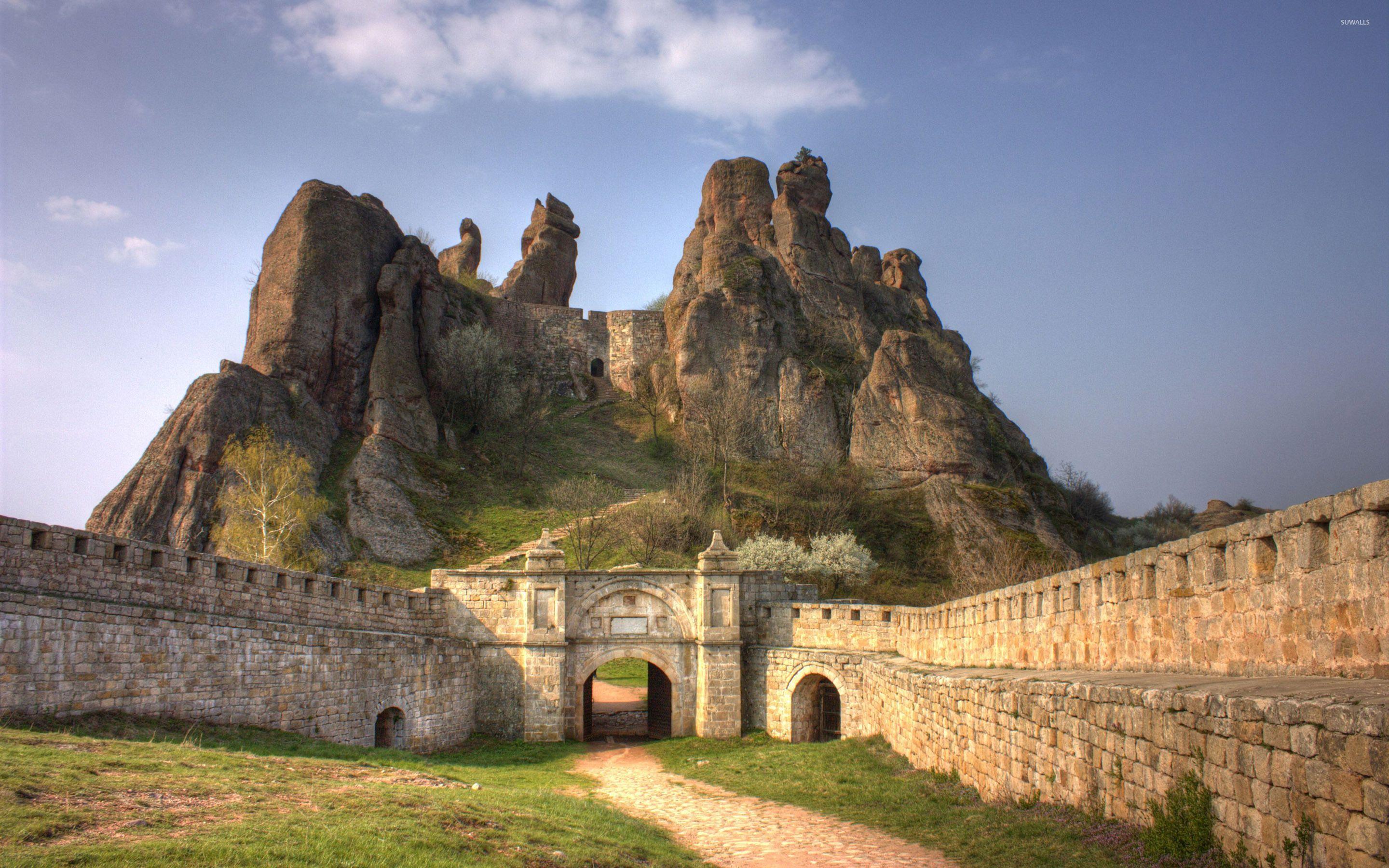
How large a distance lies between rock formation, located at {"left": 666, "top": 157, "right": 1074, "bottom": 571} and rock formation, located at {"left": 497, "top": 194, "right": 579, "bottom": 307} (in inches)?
458

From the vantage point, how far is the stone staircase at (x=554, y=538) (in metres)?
35.0

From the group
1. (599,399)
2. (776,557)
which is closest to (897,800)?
(776,557)

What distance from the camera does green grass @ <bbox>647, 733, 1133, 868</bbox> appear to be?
7.96 meters

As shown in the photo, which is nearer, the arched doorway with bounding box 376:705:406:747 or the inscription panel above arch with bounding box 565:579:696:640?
the arched doorway with bounding box 376:705:406:747

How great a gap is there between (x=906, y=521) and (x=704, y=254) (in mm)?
20222

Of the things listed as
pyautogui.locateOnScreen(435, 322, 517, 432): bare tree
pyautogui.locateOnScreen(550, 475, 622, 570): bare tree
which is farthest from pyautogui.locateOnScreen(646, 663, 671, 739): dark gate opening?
pyautogui.locateOnScreen(435, 322, 517, 432): bare tree

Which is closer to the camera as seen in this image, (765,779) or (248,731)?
(248,731)

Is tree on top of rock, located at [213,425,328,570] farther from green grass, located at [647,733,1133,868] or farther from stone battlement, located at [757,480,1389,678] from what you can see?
stone battlement, located at [757,480,1389,678]

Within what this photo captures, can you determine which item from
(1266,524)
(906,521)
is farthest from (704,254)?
(1266,524)

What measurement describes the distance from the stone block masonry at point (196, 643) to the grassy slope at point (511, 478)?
534 inches

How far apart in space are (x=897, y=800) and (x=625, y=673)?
2348 cm

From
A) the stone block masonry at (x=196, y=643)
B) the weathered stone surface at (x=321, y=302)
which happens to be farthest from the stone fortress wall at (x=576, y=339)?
the stone block masonry at (x=196, y=643)

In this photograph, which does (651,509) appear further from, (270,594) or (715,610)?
(270,594)

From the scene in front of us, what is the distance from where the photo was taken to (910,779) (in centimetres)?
1408
